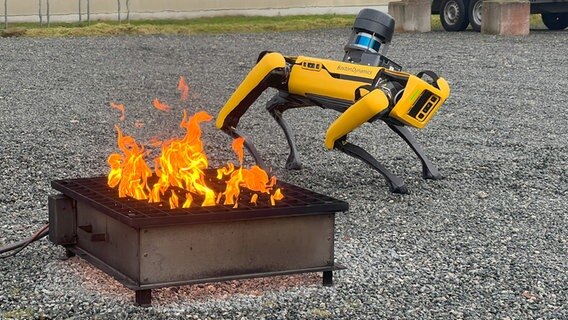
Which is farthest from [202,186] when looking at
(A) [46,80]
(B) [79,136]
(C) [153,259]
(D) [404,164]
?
(A) [46,80]

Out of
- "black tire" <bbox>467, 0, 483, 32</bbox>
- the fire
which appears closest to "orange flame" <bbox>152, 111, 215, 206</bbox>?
the fire

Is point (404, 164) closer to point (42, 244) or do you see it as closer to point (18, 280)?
point (42, 244)

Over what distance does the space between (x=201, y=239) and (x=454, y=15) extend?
1827 cm

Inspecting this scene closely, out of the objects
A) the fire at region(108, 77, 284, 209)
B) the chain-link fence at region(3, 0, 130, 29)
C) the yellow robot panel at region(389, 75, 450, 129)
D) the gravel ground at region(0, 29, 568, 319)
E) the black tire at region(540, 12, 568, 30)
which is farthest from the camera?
the chain-link fence at region(3, 0, 130, 29)

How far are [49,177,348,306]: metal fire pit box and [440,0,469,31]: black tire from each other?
1734cm

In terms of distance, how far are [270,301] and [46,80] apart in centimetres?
887

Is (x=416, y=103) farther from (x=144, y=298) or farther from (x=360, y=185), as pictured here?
(x=144, y=298)

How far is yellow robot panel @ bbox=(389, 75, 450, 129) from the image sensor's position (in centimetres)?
672

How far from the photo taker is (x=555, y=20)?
2250cm

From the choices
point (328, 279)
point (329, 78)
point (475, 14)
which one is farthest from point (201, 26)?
point (328, 279)

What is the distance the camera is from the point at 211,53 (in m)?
16.6

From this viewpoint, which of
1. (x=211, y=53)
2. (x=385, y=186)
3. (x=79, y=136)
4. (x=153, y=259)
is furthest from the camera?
(x=211, y=53)

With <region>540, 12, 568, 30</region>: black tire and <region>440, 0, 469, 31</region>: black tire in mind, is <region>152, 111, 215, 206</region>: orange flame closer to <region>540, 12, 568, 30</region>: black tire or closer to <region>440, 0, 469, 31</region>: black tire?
<region>440, 0, 469, 31</region>: black tire

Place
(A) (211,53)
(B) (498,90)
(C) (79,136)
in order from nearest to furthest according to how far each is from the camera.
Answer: (C) (79,136) < (B) (498,90) < (A) (211,53)
